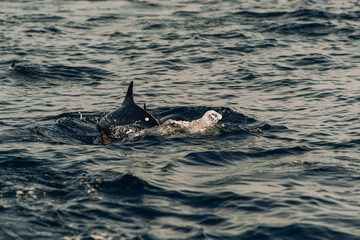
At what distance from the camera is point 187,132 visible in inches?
510

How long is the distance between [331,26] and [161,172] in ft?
60.4

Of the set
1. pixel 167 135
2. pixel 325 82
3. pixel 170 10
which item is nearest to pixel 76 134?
pixel 167 135

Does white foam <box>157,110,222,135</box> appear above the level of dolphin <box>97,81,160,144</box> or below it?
below

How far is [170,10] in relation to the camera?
32000mm

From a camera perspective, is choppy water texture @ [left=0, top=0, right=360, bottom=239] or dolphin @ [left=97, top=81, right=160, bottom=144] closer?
choppy water texture @ [left=0, top=0, right=360, bottom=239]

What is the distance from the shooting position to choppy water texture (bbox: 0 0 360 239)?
8438 millimetres

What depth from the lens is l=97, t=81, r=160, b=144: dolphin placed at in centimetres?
1276

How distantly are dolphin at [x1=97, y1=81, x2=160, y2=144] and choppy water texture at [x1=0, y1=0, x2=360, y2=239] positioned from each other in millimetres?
334

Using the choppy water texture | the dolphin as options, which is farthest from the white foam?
the dolphin

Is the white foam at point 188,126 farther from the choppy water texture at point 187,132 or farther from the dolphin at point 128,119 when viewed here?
the dolphin at point 128,119

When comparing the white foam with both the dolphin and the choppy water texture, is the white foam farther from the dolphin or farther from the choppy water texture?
the dolphin

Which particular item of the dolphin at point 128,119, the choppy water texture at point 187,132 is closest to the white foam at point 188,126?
the choppy water texture at point 187,132

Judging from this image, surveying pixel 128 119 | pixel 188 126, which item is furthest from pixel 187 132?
pixel 128 119

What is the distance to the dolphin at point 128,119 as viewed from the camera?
12.8 metres
